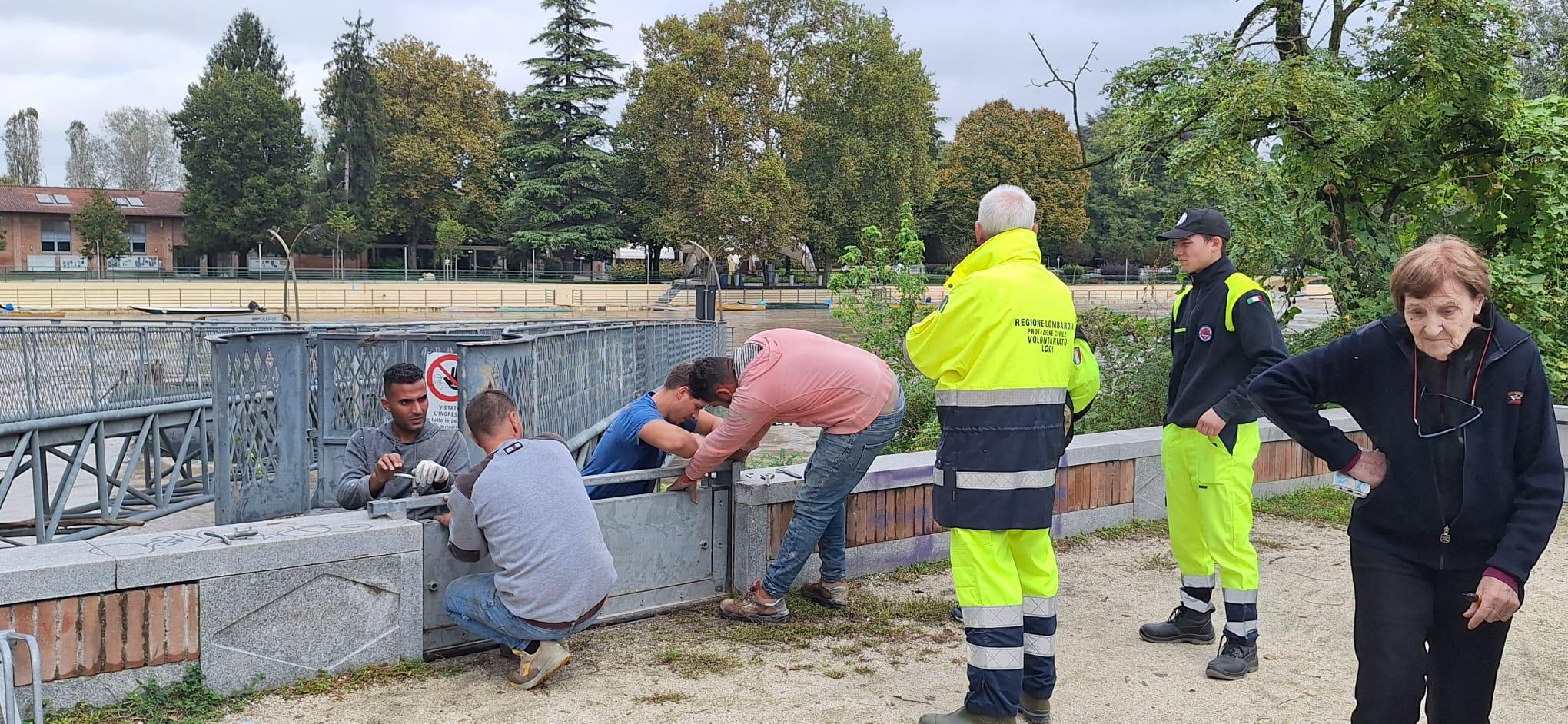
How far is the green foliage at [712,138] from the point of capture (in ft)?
186

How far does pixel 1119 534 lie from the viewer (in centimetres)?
707

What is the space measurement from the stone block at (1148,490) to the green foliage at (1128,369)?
8.39 feet

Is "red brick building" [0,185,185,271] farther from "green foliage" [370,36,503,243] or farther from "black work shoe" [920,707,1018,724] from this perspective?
"black work shoe" [920,707,1018,724]

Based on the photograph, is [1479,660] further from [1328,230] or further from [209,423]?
[209,423]

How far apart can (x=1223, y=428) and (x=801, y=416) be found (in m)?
1.71

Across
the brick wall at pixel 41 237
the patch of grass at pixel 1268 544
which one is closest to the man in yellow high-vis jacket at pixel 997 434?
the patch of grass at pixel 1268 544

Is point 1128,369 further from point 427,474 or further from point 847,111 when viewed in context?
point 847,111

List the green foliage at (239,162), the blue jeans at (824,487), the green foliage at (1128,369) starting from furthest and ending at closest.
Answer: the green foliage at (239,162) → the green foliage at (1128,369) → the blue jeans at (824,487)

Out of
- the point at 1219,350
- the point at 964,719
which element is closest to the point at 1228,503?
the point at 1219,350

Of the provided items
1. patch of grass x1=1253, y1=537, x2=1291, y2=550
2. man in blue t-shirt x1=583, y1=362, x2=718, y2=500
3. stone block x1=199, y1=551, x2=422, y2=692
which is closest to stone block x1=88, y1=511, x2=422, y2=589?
stone block x1=199, y1=551, x2=422, y2=692

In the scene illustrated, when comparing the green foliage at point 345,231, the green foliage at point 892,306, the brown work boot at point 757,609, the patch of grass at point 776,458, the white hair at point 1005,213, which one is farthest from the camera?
the green foliage at point 345,231

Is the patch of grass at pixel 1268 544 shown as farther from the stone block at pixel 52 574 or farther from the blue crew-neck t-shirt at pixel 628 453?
the stone block at pixel 52 574

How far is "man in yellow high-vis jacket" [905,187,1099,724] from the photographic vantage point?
12.8 ft

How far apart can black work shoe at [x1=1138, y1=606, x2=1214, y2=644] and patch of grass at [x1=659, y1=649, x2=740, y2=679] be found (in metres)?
1.87
